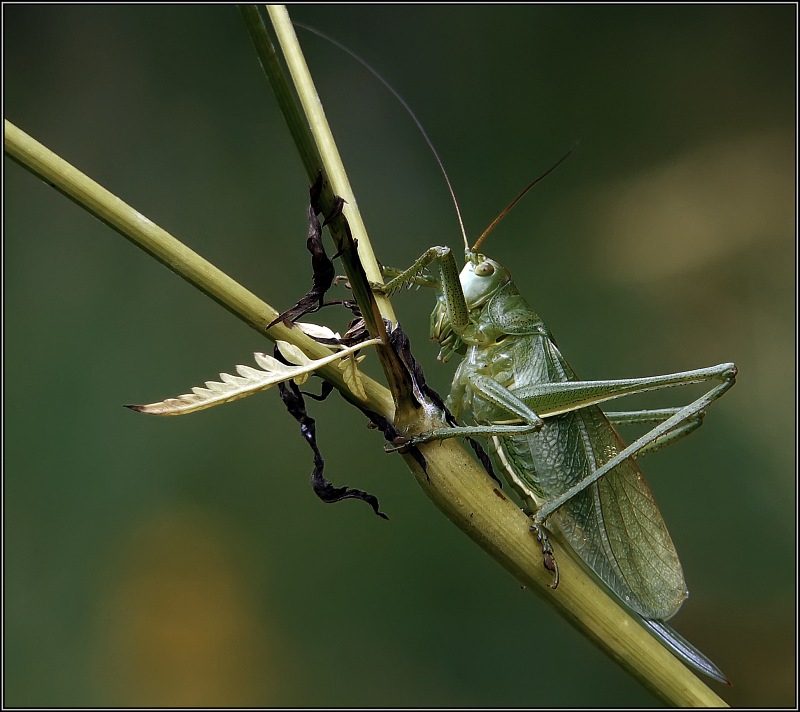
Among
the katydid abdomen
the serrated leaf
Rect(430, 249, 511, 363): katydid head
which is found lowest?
the katydid abdomen

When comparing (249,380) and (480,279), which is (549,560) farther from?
(480,279)

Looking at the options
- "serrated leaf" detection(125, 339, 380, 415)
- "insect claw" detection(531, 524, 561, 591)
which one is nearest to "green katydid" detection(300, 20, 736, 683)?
"insect claw" detection(531, 524, 561, 591)

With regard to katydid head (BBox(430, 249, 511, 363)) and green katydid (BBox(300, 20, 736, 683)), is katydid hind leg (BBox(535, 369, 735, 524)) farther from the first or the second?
katydid head (BBox(430, 249, 511, 363))

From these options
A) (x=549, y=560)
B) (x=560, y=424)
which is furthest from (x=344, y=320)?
(x=549, y=560)

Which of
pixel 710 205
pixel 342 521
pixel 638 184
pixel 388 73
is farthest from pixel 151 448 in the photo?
pixel 710 205

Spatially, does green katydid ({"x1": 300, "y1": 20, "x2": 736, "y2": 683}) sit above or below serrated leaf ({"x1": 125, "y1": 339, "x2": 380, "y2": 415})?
below

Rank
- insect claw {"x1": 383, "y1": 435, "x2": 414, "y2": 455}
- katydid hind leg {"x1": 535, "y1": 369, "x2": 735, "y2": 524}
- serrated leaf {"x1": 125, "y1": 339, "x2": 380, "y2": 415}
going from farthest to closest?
katydid hind leg {"x1": 535, "y1": 369, "x2": 735, "y2": 524} → insect claw {"x1": 383, "y1": 435, "x2": 414, "y2": 455} → serrated leaf {"x1": 125, "y1": 339, "x2": 380, "y2": 415}

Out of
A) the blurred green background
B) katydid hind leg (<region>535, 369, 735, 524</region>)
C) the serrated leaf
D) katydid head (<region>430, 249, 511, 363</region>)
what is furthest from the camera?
the blurred green background
